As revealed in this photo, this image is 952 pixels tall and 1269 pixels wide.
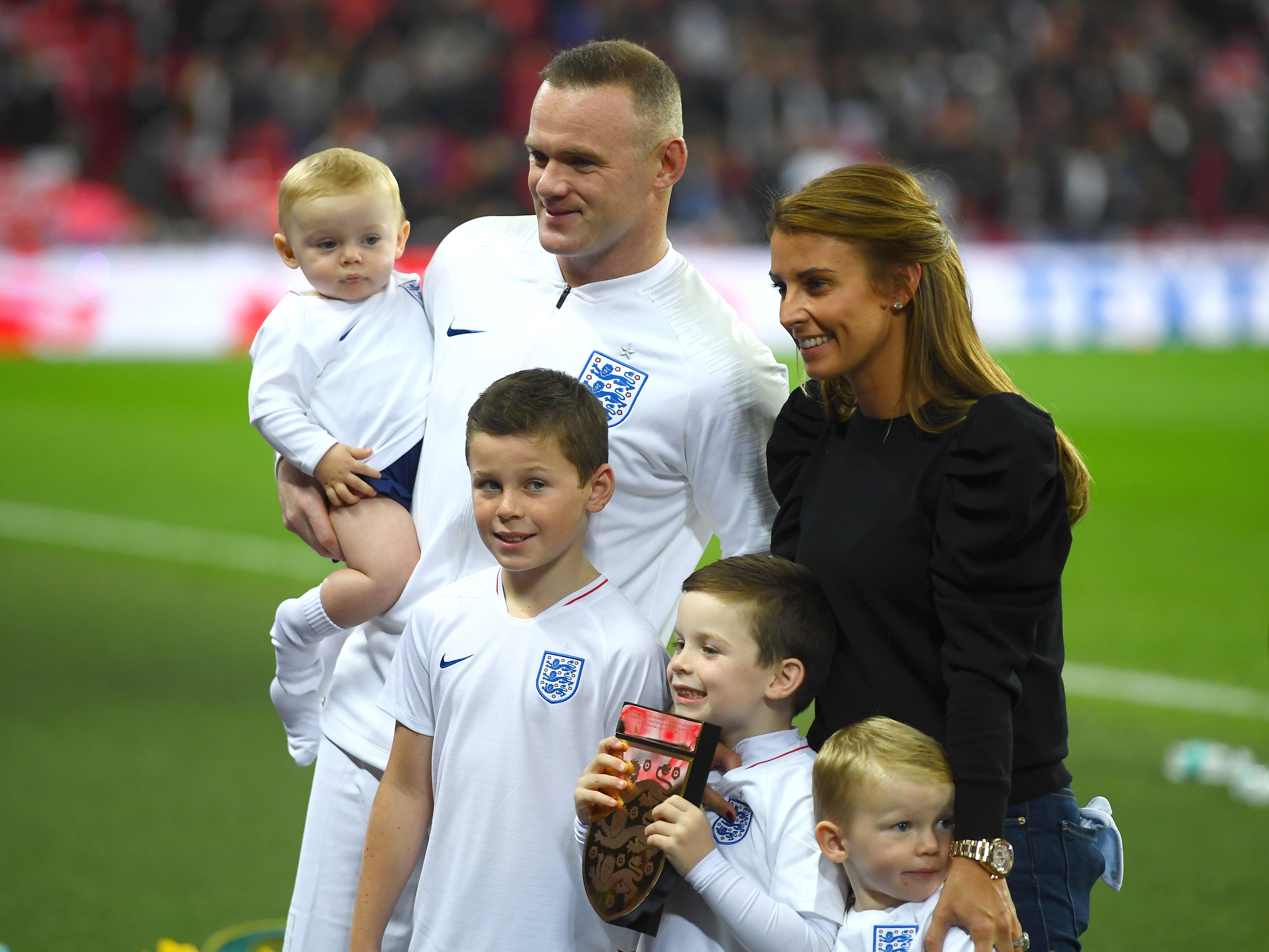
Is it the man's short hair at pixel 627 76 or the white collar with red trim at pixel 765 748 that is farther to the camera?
the man's short hair at pixel 627 76

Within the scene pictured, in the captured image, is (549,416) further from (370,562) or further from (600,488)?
(370,562)

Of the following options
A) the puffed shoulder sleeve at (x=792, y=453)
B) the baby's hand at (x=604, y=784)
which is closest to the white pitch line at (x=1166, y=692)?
the puffed shoulder sleeve at (x=792, y=453)

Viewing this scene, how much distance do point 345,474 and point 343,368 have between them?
27 cm

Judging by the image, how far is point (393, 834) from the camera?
115 inches

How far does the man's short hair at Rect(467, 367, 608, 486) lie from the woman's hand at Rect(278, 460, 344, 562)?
2.09 feet

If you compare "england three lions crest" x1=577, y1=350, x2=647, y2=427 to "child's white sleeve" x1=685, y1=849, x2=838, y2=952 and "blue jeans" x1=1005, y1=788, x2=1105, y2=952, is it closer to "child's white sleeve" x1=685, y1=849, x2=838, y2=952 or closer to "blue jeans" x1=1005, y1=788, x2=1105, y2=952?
"child's white sleeve" x1=685, y1=849, x2=838, y2=952

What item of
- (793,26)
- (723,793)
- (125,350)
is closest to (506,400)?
(723,793)

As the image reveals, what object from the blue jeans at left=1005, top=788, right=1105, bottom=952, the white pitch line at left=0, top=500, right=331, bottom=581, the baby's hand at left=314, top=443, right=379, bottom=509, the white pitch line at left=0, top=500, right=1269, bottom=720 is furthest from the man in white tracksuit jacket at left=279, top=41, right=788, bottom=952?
the white pitch line at left=0, top=500, right=331, bottom=581

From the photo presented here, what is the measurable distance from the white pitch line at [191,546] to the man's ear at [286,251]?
508cm

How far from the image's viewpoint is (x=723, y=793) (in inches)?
108

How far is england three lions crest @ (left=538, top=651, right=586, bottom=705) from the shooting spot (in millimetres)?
2820

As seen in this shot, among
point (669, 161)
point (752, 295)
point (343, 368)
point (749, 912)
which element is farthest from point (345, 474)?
point (752, 295)

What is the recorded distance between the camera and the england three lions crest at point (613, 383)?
3117 mm

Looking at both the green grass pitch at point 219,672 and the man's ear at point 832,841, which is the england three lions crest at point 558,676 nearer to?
the man's ear at point 832,841
